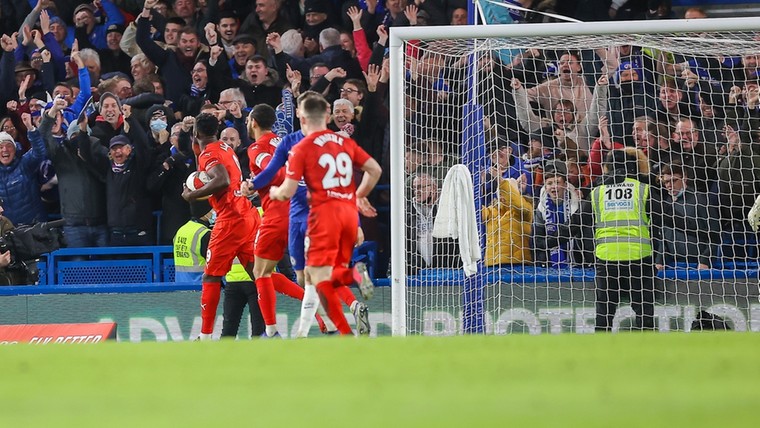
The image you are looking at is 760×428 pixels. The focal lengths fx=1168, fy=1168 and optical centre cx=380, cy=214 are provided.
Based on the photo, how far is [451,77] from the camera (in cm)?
1081

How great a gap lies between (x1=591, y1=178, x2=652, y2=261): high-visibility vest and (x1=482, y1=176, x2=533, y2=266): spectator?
0.69 metres

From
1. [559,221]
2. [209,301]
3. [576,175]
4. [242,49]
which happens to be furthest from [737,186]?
[242,49]

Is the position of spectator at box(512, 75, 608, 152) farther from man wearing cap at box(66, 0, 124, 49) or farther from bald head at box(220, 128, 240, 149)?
man wearing cap at box(66, 0, 124, 49)

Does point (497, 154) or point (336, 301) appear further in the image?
point (497, 154)

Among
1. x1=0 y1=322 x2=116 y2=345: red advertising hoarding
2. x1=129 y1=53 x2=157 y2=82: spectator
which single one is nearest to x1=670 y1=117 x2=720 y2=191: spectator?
x1=0 y1=322 x2=116 y2=345: red advertising hoarding

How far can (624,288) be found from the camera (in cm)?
935

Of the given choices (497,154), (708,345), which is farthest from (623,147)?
(708,345)

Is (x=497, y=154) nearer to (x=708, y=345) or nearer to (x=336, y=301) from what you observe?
(x=336, y=301)

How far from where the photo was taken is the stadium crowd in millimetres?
9750

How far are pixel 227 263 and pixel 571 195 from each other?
3002mm

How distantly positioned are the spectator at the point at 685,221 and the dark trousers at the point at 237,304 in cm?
327

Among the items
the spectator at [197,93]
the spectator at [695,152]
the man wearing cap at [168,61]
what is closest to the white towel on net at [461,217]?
the spectator at [695,152]

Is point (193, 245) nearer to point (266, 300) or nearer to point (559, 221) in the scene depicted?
point (266, 300)

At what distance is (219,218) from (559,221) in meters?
2.89
